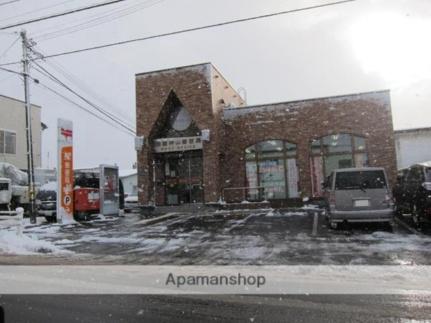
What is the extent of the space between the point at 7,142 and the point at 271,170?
2090cm

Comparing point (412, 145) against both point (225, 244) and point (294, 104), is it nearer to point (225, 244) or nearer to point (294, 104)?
point (294, 104)

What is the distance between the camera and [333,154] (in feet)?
72.0

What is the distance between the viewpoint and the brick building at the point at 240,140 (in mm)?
21672

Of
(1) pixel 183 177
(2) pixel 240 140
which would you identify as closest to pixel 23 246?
(1) pixel 183 177

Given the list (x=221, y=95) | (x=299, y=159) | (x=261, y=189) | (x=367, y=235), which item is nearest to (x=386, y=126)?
(x=299, y=159)

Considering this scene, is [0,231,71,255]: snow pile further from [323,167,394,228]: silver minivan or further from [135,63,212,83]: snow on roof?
[135,63,212,83]: snow on roof

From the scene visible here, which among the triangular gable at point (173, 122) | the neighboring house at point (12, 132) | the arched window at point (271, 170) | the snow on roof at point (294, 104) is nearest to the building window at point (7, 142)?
the neighboring house at point (12, 132)

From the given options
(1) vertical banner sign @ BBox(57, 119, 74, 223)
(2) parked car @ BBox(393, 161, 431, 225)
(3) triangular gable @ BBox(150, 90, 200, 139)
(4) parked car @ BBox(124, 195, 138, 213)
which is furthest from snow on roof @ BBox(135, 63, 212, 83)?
(2) parked car @ BBox(393, 161, 431, 225)

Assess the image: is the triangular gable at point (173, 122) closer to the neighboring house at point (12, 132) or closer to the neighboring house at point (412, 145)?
the neighboring house at point (412, 145)

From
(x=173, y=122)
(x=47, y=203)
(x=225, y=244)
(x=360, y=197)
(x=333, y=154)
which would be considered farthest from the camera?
(x=173, y=122)

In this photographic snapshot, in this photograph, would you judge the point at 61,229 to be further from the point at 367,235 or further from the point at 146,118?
the point at 367,235

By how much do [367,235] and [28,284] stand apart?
8.42 m

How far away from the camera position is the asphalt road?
5273 millimetres

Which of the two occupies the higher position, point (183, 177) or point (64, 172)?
Result: point (64, 172)
